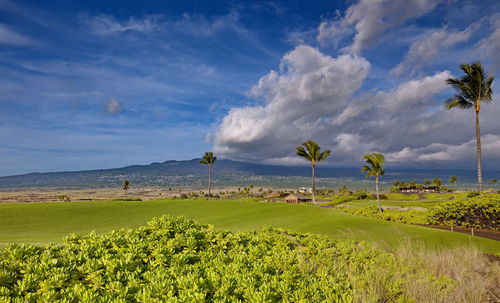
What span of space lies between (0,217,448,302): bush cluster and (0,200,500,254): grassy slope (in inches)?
360

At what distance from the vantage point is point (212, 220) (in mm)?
20844

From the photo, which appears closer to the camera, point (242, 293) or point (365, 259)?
point (242, 293)

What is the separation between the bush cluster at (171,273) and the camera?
10.1 ft

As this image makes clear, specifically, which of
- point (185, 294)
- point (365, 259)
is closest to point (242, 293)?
point (185, 294)

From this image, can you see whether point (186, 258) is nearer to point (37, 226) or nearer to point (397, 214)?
point (37, 226)

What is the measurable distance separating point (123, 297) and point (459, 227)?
24543 mm

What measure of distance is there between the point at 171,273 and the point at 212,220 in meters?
17.7

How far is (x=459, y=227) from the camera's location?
2044 centimetres

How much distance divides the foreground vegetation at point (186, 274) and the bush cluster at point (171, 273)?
0.01 metres

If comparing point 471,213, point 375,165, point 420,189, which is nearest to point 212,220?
point 471,213

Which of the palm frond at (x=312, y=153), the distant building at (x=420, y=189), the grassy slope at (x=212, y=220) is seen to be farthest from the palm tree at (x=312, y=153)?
the distant building at (x=420, y=189)

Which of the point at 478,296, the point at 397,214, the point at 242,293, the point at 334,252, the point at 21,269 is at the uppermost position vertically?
the point at 21,269

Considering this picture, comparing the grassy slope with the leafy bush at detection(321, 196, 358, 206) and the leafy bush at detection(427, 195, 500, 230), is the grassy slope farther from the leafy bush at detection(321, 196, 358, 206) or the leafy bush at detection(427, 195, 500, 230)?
the leafy bush at detection(321, 196, 358, 206)

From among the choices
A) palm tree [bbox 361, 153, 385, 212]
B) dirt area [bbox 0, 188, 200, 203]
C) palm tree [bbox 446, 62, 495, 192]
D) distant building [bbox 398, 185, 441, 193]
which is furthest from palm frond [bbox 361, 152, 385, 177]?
distant building [bbox 398, 185, 441, 193]
